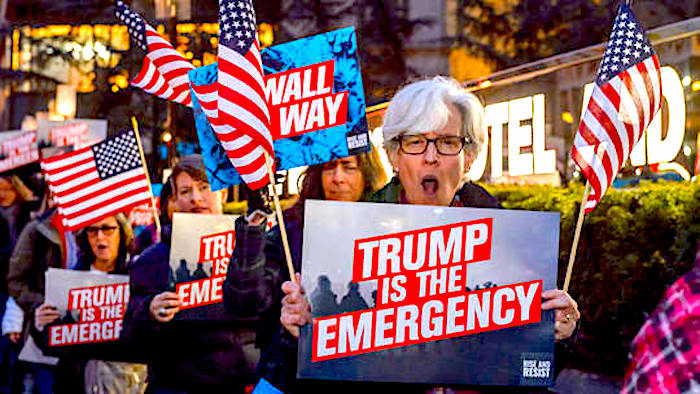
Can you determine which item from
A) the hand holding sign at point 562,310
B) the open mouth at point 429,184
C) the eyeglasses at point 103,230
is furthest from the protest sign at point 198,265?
the hand holding sign at point 562,310

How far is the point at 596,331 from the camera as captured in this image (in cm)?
593

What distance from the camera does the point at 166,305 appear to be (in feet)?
Answer: 15.7

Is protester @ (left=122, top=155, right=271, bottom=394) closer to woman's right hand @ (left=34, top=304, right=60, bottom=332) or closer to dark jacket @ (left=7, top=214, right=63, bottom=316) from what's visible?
woman's right hand @ (left=34, top=304, right=60, bottom=332)

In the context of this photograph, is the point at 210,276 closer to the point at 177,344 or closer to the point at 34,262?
the point at 177,344

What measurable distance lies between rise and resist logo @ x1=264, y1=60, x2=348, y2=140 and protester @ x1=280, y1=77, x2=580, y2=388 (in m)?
0.85

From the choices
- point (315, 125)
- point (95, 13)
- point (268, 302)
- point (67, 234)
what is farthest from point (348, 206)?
point (95, 13)

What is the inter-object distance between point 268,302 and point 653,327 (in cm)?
228

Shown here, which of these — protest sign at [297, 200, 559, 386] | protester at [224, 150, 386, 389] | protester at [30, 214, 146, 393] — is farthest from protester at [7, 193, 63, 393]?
protest sign at [297, 200, 559, 386]

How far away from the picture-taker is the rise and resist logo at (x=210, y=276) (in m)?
4.83

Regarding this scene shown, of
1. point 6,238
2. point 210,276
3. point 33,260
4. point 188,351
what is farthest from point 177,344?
point 6,238

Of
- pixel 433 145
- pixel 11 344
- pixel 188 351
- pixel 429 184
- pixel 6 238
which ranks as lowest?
pixel 11 344

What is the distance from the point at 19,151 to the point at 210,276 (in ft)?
26.3

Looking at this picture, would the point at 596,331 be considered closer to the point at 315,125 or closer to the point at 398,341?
the point at 315,125

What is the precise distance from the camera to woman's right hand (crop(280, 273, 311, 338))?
9.36 feet
